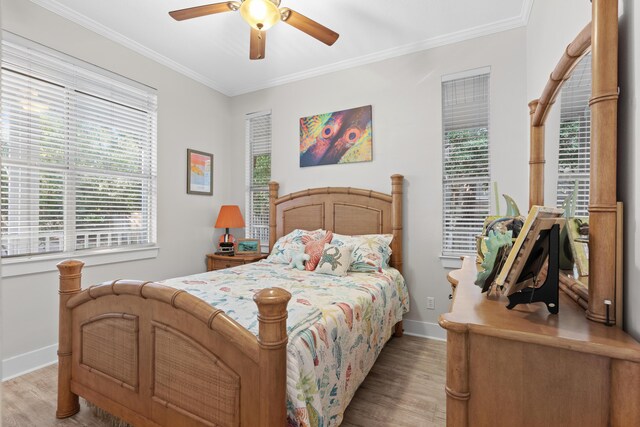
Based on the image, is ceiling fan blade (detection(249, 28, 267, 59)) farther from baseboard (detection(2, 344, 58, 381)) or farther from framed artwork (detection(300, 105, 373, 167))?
baseboard (detection(2, 344, 58, 381))

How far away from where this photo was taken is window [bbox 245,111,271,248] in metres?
4.20

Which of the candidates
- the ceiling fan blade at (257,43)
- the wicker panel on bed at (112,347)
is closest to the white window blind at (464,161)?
the ceiling fan blade at (257,43)

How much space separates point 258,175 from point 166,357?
9.45 feet

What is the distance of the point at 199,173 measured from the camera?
3.98 metres

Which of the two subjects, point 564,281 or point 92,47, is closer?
point 564,281

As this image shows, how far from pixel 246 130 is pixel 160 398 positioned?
331cm

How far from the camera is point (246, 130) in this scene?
4324 millimetres

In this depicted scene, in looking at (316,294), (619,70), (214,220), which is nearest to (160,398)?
(316,294)

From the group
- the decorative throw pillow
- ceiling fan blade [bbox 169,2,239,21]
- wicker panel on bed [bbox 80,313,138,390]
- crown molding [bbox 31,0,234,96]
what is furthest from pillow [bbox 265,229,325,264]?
crown molding [bbox 31,0,234,96]

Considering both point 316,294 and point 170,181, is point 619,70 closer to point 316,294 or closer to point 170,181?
point 316,294

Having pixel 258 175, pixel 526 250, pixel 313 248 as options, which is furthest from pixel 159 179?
pixel 526 250

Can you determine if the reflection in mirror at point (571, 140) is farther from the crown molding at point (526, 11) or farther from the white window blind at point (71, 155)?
the white window blind at point (71, 155)

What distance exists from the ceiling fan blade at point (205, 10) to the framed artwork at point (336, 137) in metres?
1.68

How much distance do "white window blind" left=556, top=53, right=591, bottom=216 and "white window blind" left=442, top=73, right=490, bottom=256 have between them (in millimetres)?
1439
